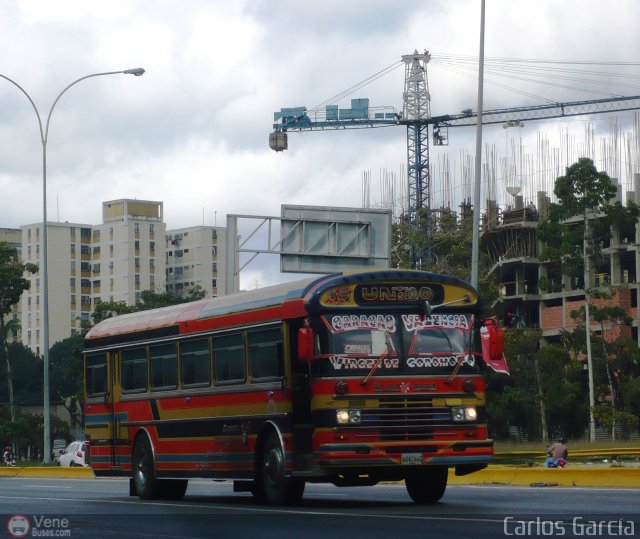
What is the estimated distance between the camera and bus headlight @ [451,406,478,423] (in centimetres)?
1827

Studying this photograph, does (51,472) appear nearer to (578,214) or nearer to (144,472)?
(144,472)

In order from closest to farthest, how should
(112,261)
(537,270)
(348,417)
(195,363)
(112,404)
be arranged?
1. (348,417)
2. (195,363)
3. (112,404)
4. (537,270)
5. (112,261)

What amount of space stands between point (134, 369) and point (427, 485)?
19.1ft

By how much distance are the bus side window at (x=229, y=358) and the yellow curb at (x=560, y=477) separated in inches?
263

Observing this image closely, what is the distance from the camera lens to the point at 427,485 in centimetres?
1948

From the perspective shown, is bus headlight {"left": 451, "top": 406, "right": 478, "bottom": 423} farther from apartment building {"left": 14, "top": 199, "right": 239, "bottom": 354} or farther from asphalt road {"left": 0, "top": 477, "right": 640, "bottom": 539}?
apartment building {"left": 14, "top": 199, "right": 239, "bottom": 354}

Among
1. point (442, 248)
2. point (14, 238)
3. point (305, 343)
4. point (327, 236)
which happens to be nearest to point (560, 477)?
point (305, 343)

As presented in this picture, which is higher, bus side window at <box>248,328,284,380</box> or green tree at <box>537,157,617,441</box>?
green tree at <box>537,157,617,441</box>

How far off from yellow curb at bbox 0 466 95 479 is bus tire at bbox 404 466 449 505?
Result: 65.6 feet

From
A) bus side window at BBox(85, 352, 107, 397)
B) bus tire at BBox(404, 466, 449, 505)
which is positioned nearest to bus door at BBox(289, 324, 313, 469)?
bus tire at BBox(404, 466, 449, 505)

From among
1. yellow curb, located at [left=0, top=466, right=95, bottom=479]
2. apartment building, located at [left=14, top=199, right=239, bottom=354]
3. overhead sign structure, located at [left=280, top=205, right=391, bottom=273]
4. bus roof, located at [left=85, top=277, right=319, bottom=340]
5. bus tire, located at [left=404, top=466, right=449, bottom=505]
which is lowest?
yellow curb, located at [left=0, top=466, right=95, bottom=479]

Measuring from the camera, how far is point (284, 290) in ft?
62.3

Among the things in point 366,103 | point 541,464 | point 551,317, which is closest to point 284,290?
point 541,464

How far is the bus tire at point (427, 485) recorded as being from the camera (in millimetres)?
19297
